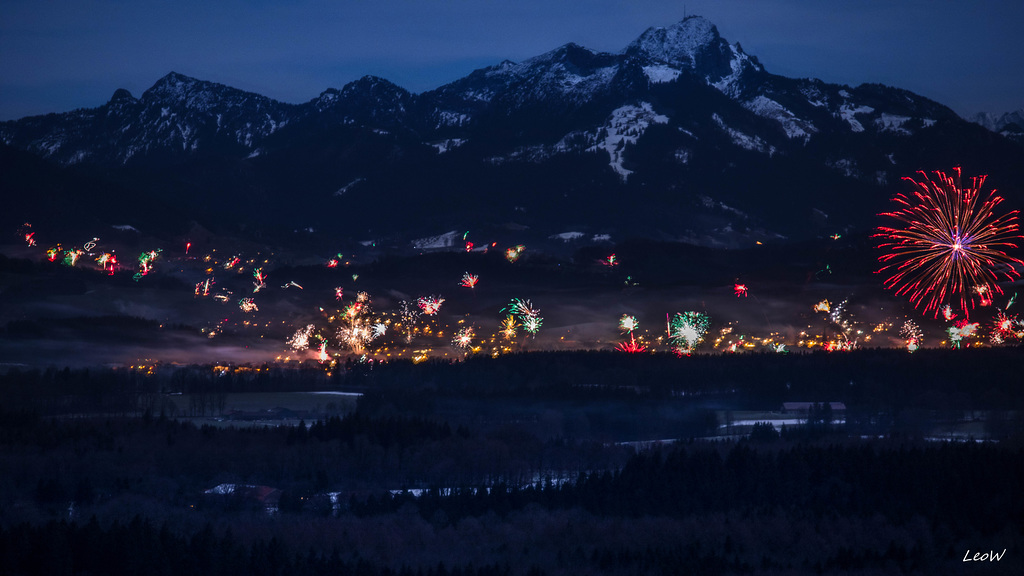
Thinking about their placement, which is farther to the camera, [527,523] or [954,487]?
[954,487]

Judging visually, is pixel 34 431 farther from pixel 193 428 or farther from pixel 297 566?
pixel 297 566

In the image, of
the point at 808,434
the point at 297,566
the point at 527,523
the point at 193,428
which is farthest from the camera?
the point at 808,434

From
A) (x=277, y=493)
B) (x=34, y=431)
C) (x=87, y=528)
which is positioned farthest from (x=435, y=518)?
(x=34, y=431)

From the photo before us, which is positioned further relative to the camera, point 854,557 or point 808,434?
point 808,434

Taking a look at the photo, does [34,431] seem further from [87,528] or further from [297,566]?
[297,566]

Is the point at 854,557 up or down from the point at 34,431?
down

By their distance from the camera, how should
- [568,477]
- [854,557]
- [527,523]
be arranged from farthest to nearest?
[568,477]
[527,523]
[854,557]

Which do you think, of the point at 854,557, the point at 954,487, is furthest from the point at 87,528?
the point at 954,487

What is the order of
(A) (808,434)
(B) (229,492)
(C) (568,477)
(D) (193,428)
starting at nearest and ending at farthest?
(B) (229,492), (C) (568,477), (D) (193,428), (A) (808,434)

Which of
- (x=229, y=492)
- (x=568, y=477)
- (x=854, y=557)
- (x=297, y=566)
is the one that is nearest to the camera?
(x=297, y=566)
